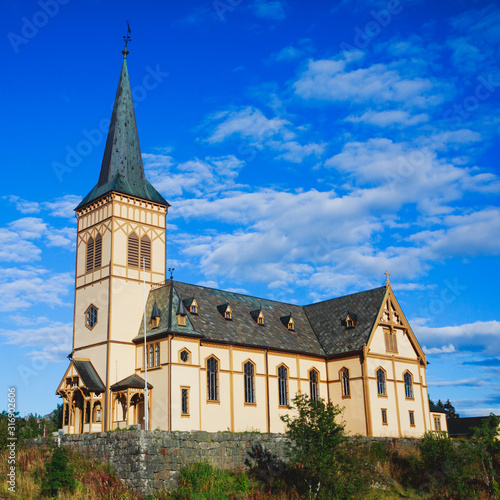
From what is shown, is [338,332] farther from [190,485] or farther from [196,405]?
[190,485]

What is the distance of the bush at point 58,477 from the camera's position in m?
28.3

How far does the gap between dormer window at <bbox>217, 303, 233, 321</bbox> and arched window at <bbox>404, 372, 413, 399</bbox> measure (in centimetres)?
1593

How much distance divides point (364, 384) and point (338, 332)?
5.45m

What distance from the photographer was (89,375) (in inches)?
1640

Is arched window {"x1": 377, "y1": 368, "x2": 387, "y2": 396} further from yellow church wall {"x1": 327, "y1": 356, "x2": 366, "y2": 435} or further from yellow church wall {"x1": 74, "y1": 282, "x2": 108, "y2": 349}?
yellow church wall {"x1": 74, "y1": 282, "x2": 108, "y2": 349}

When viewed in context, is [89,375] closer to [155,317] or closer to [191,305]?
[155,317]

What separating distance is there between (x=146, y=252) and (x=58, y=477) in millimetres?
20350

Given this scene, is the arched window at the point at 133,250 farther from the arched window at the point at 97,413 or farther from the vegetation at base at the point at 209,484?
the vegetation at base at the point at 209,484

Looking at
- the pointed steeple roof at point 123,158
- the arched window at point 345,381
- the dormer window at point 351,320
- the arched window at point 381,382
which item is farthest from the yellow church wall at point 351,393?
A: the pointed steeple roof at point 123,158

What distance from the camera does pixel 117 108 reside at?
50.8m

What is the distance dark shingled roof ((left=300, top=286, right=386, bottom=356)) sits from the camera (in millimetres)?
49188

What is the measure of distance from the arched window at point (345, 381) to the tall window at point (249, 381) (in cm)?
822

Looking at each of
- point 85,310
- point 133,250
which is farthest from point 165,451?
point 133,250

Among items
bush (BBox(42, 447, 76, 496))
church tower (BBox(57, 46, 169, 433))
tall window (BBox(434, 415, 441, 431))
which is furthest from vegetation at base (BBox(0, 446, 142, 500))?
tall window (BBox(434, 415, 441, 431))
